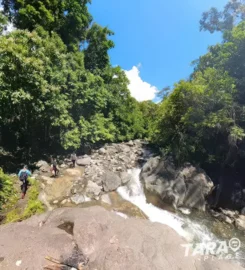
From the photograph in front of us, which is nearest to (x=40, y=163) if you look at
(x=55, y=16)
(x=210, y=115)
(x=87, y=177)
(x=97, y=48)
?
(x=87, y=177)

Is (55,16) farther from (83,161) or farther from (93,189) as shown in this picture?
(93,189)

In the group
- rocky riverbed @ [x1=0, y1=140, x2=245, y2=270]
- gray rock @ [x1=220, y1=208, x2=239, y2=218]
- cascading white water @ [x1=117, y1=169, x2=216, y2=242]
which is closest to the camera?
rocky riverbed @ [x1=0, y1=140, x2=245, y2=270]

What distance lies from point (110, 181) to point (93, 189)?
1556 millimetres

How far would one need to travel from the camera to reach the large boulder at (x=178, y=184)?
44.6ft

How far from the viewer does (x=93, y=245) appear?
23.1ft

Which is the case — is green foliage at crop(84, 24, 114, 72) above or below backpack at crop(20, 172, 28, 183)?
Result: above

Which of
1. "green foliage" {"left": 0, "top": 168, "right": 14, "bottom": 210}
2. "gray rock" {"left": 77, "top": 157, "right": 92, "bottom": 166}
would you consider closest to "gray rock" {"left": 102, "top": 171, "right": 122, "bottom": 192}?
"gray rock" {"left": 77, "top": 157, "right": 92, "bottom": 166}

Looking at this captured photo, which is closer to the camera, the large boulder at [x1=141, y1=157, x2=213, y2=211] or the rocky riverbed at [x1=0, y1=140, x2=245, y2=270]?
the rocky riverbed at [x1=0, y1=140, x2=245, y2=270]

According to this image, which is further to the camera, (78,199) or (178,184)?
(178,184)

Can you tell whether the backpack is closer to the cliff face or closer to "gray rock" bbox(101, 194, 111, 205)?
the cliff face

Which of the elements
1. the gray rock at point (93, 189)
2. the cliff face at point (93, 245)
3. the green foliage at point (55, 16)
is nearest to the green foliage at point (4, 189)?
the cliff face at point (93, 245)

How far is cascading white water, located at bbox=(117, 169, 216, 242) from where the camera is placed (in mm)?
10672

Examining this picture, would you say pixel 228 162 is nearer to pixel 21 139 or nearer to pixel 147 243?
pixel 147 243

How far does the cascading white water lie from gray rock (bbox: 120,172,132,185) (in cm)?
30
